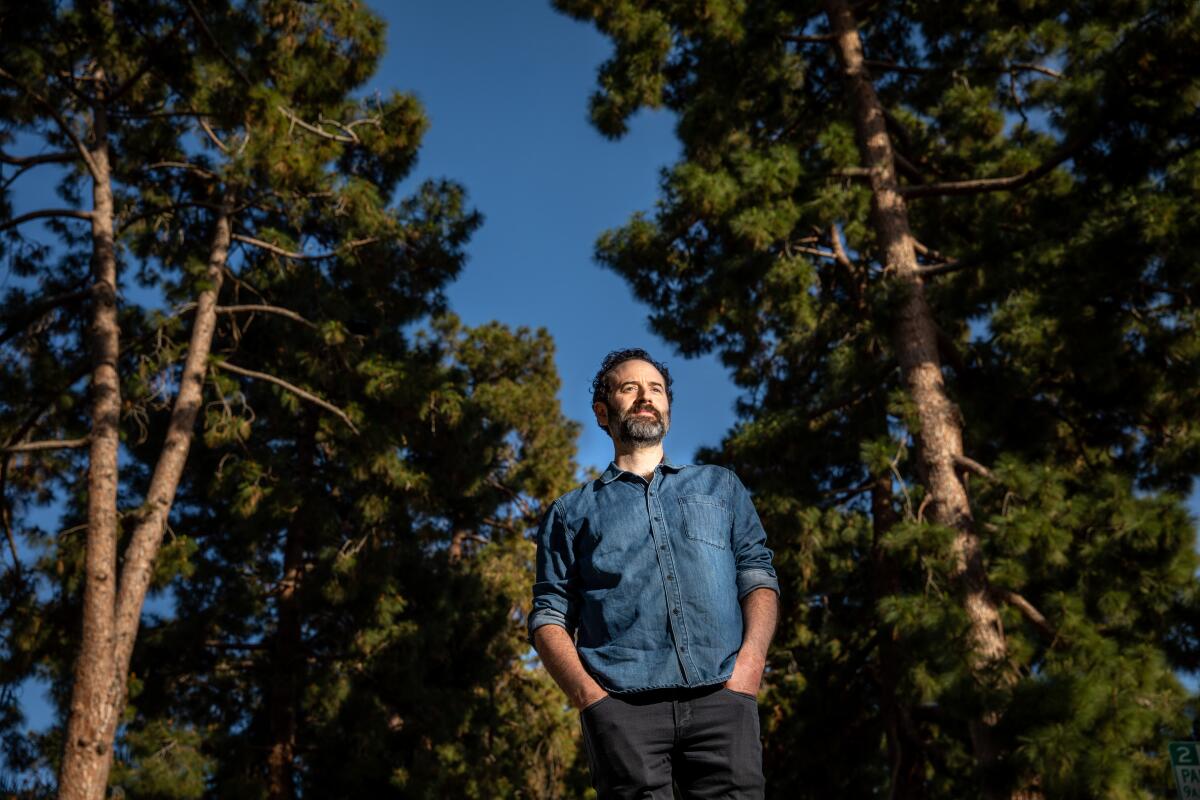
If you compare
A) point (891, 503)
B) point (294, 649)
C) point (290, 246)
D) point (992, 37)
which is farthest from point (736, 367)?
point (294, 649)

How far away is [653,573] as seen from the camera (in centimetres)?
267

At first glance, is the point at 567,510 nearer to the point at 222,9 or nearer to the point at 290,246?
the point at 222,9

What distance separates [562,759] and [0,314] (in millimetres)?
11618

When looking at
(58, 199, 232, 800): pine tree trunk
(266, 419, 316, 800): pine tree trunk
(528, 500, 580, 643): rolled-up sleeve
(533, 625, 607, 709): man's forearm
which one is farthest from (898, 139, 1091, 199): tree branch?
(266, 419, 316, 800): pine tree trunk

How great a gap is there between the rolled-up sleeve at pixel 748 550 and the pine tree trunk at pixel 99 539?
25.8 feet

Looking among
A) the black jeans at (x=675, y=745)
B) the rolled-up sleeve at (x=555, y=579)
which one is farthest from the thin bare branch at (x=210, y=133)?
the black jeans at (x=675, y=745)

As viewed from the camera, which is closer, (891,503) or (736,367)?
(891,503)

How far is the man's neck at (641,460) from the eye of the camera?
296 centimetres

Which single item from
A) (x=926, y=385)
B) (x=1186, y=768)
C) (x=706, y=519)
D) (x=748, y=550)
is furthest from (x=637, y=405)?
(x=926, y=385)

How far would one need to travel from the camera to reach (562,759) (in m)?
16.9

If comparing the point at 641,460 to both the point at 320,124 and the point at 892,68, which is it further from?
the point at 320,124

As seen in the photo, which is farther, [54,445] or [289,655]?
[289,655]

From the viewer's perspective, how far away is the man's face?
2973mm

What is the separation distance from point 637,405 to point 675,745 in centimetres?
106
